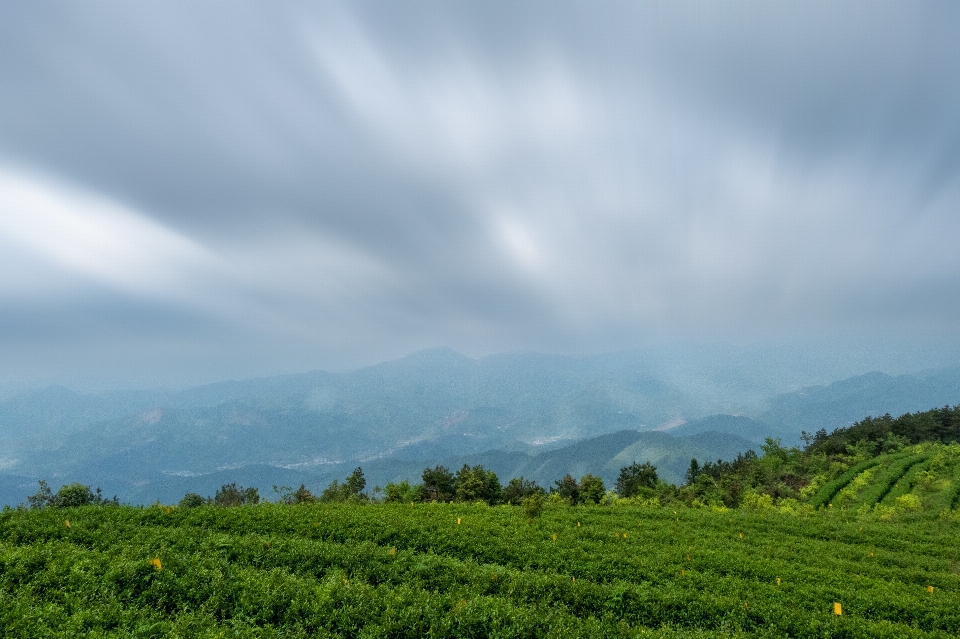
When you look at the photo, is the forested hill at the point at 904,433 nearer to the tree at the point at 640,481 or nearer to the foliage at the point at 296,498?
the tree at the point at 640,481

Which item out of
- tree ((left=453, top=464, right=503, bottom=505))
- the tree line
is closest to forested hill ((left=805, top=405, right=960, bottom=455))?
the tree line

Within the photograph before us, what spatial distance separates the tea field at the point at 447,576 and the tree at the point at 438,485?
2990 cm

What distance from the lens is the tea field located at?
836 centimetres

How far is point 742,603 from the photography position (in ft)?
36.1

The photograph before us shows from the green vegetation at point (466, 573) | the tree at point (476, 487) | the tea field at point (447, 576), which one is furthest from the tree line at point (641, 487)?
the tea field at point (447, 576)

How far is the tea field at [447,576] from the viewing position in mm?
8359

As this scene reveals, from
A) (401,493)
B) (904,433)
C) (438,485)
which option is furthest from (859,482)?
(904,433)

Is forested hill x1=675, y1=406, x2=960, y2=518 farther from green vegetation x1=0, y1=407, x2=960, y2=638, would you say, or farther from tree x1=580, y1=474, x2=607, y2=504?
green vegetation x1=0, y1=407, x2=960, y2=638

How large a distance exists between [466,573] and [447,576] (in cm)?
54

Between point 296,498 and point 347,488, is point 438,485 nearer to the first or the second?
point 347,488

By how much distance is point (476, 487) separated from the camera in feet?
150

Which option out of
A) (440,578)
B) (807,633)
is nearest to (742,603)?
(807,633)

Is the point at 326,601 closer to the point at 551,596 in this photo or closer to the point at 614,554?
the point at 551,596

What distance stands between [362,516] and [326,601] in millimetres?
7766
